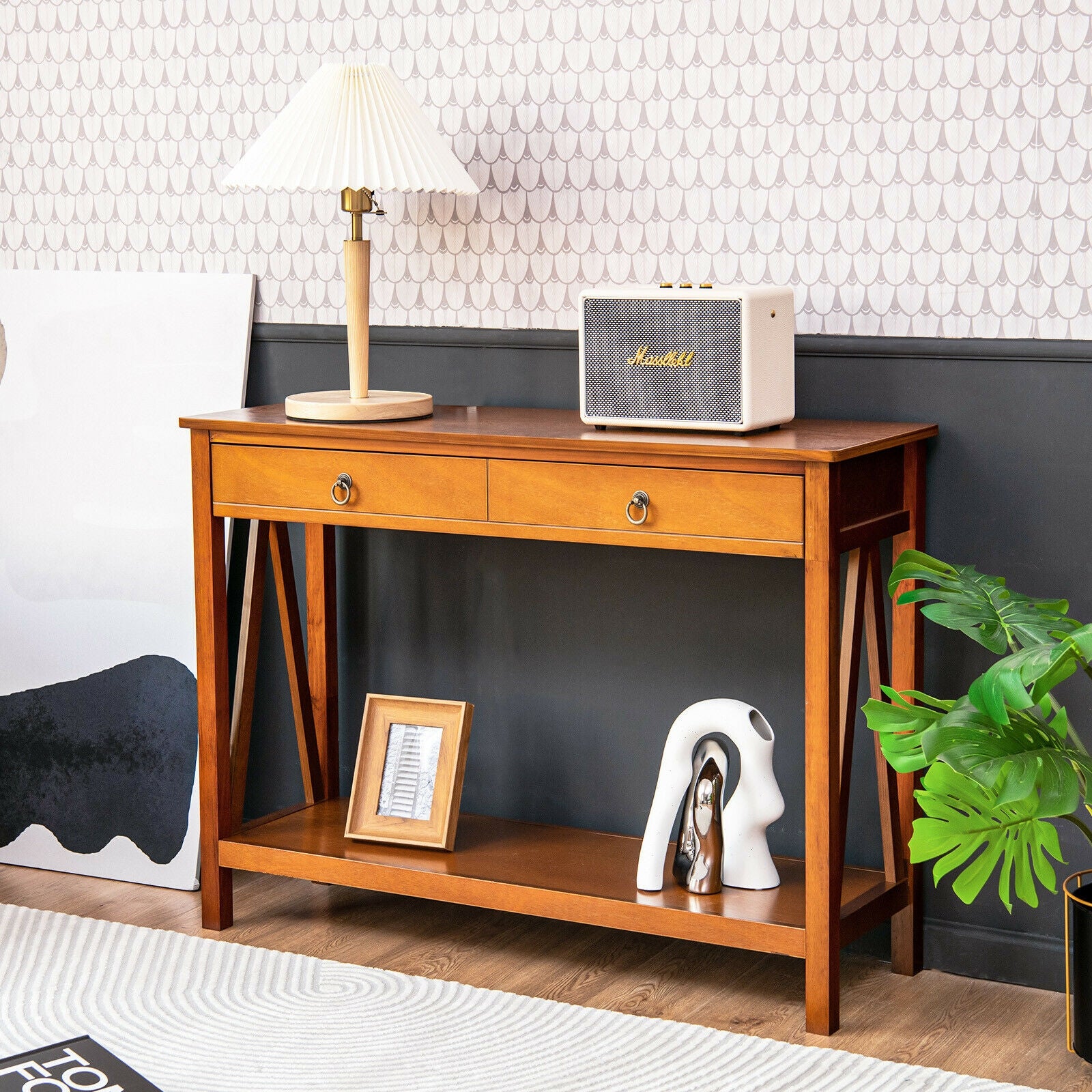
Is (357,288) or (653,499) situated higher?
(357,288)

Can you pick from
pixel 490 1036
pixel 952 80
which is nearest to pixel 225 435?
pixel 490 1036

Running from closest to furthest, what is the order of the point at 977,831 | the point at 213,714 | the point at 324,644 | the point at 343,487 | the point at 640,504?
A: 1. the point at 977,831
2. the point at 640,504
3. the point at 343,487
4. the point at 213,714
5. the point at 324,644

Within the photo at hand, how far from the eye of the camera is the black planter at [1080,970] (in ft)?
6.97

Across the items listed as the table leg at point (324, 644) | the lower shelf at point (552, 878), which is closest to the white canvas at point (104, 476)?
the table leg at point (324, 644)

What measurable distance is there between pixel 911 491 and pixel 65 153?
189 cm

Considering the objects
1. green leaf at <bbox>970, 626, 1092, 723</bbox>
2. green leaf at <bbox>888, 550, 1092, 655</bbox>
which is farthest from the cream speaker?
green leaf at <bbox>970, 626, 1092, 723</bbox>

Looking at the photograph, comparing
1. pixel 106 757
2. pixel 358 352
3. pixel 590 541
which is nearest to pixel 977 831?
pixel 590 541

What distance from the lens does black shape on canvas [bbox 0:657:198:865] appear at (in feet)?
9.92

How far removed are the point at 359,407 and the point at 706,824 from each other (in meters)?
0.87

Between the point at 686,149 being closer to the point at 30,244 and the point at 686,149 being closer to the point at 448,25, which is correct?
the point at 448,25

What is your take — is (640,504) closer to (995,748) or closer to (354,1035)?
(995,748)

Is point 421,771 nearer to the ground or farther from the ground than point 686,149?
nearer to the ground

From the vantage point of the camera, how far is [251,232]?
3.00 m

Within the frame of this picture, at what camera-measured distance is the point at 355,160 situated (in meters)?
2.48
